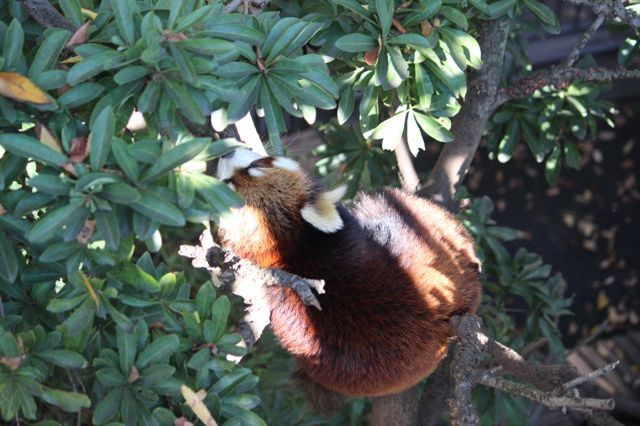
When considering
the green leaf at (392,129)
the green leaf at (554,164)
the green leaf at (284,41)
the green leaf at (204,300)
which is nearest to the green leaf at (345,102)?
the green leaf at (392,129)

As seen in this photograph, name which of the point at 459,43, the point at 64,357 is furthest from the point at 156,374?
the point at 459,43

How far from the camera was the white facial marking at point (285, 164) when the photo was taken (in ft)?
6.61

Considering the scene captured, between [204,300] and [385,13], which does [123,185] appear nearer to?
[204,300]

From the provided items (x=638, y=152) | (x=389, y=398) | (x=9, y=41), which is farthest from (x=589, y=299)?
(x=9, y=41)

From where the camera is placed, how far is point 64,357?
1.40m

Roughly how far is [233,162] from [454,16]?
2.17ft

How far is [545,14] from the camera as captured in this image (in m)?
2.30

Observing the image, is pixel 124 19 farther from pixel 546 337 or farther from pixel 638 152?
pixel 638 152

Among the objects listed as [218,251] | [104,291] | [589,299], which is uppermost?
[104,291]

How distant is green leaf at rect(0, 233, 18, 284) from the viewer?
55.8 inches

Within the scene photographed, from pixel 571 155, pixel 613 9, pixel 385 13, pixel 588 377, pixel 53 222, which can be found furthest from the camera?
pixel 571 155

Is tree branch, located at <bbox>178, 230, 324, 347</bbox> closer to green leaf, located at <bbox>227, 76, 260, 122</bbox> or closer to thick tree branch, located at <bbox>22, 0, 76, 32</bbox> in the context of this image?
green leaf, located at <bbox>227, 76, 260, 122</bbox>

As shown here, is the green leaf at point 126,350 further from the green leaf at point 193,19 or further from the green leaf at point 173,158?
the green leaf at point 193,19

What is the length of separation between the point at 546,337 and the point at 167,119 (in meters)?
1.86
